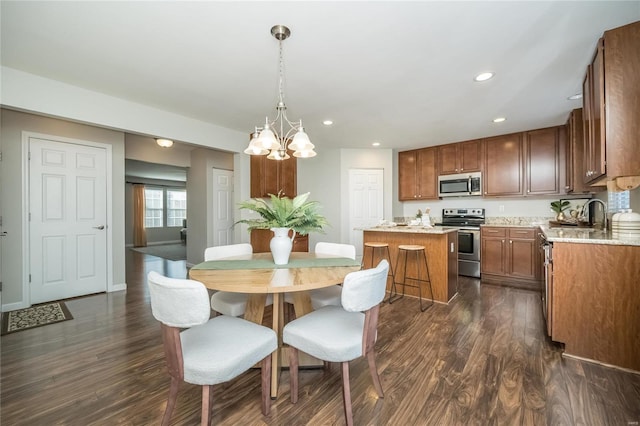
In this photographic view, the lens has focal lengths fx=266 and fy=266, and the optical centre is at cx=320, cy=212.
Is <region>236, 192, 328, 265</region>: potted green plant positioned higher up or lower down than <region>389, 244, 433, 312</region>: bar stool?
higher up

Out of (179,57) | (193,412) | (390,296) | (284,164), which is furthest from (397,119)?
(193,412)

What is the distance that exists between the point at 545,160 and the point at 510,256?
157 centimetres

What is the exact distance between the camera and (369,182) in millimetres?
5320

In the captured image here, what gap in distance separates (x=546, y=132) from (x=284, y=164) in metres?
4.06

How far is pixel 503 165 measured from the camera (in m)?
4.42

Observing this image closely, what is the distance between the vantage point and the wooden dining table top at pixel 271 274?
1401 mm

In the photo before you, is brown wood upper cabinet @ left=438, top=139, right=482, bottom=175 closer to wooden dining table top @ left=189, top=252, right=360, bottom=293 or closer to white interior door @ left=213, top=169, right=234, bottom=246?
wooden dining table top @ left=189, top=252, right=360, bottom=293

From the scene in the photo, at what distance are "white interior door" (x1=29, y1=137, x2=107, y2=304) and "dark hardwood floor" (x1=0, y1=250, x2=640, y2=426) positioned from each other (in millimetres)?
1021

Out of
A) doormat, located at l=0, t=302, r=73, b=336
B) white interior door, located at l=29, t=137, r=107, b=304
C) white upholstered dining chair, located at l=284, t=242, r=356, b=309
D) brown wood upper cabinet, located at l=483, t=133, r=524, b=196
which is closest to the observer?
white upholstered dining chair, located at l=284, t=242, r=356, b=309

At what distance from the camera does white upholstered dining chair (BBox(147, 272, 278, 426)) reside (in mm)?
1148

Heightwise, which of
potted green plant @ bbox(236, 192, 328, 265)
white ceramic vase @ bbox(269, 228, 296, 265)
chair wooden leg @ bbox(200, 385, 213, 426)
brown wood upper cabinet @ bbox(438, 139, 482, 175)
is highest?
brown wood upper cabinet @ bbox(438, 139, 482, 175)

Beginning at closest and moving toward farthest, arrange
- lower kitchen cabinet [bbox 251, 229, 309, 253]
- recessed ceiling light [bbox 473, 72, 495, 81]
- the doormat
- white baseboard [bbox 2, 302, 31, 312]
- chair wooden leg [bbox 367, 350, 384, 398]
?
chair wooden leg [bbox 367, 350, 384, 398] < recessed ceiling light [bbox 473, 72, 495, 81] < the doormat < white baseboard [bbox 2, 302, 31, 312] < lower kitchen cabinet [bbox 251, 229, 309, 253]

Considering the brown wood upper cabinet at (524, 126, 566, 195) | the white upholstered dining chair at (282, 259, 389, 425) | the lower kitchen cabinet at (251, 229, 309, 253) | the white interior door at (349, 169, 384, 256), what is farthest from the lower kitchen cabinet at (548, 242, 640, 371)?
the white interior door at (349, 169, 384, 256)

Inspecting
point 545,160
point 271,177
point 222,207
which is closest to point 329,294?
point 271,177
